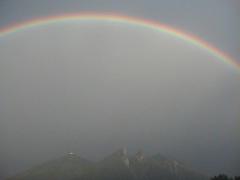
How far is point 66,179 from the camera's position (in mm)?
175875

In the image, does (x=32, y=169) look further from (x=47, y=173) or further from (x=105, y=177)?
(x=105, y=177)

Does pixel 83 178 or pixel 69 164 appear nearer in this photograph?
pixel 83 178

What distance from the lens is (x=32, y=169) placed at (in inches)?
7057

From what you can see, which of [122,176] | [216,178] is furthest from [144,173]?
[216,178]

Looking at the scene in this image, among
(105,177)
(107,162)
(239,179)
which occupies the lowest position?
(239,179)

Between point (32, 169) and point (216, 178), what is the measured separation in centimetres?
16247

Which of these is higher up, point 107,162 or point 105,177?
point 107,162

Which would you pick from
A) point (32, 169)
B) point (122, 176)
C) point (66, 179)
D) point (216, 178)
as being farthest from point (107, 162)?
point (216, 178)

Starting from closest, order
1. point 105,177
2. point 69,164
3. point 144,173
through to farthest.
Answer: point 105,177
point 144,173
point 69,164

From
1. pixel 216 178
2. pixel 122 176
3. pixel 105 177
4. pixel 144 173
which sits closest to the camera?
pixel 216 178

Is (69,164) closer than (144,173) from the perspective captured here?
No

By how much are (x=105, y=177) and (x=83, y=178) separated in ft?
38.0

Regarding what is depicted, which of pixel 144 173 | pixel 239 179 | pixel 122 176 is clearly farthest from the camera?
pixel 144 173

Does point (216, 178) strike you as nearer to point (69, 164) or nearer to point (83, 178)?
point (83, 178)
